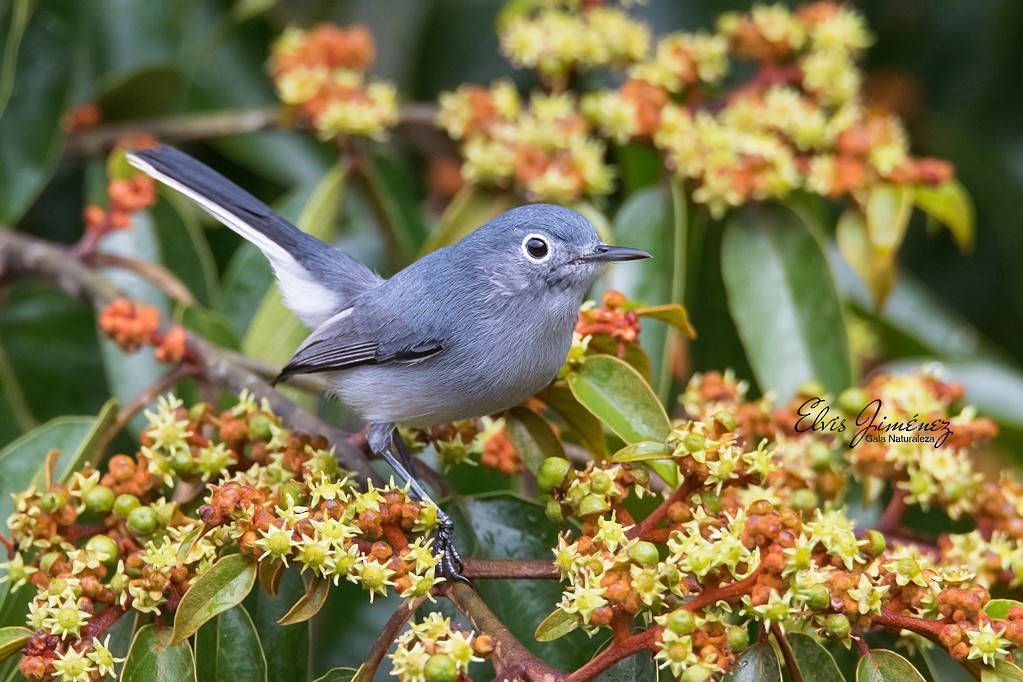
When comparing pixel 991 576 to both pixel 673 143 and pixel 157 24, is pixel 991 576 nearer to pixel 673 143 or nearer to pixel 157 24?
pixel 673 143

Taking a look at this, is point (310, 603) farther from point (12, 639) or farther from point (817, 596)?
point (817, 596)

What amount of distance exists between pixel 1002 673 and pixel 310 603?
1.27m

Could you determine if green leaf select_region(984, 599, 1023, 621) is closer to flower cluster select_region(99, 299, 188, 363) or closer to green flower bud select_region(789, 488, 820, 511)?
green flower bud select_region(789, 488, 820, 511)

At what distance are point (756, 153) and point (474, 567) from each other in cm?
182

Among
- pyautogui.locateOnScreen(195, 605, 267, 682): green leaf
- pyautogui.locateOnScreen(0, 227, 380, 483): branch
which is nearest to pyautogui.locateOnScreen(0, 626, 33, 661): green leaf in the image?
pyautogui.locateOnScreen(195, 605, 267, 682): green leaf

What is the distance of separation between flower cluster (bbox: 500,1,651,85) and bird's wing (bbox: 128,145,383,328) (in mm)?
1061

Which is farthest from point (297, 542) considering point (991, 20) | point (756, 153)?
point (991, 20)

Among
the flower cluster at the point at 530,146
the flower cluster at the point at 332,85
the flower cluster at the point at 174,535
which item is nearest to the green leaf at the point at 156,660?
the flower cluster at the point at 174,535

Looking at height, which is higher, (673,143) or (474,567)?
(673,143)

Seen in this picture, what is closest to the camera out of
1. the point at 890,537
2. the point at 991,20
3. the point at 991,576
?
the point at 991,576

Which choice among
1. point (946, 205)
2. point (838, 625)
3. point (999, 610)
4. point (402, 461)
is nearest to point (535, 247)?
point (402, 461)

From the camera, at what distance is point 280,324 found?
A: 134 inches

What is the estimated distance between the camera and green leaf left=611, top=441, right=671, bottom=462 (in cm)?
214

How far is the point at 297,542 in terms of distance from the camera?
200 centimetres
